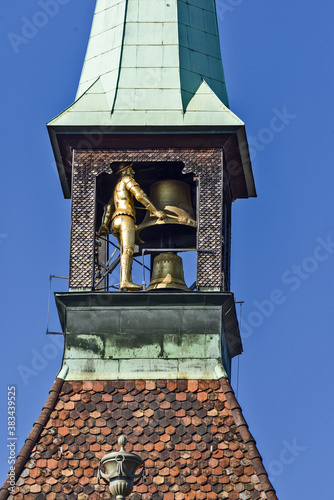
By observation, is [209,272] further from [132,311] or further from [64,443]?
[64,443]

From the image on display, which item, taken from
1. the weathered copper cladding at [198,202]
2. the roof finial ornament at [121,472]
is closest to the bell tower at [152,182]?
the weathered copper cladding at [198,202]

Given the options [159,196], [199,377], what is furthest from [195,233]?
[199,377]

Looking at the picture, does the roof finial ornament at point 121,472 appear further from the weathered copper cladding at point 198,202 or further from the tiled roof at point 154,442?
the weathered copper cladding at point 198,202

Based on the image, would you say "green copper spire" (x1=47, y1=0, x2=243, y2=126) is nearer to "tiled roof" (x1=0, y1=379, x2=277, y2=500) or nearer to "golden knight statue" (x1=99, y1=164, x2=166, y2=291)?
"golden knight statue" (x1=99, y1=164, x2=166, y2=291)

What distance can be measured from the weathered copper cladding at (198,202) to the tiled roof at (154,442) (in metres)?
2.57

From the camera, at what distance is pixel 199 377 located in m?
40.4

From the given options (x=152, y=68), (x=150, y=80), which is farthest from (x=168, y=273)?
(x=152, y=68)

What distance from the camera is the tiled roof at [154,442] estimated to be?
37969 millimetres

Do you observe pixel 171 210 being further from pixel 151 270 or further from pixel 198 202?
pixel 151 270

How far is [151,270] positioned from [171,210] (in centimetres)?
232

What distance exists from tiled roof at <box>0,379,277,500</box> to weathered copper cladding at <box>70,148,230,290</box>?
2.57 meters

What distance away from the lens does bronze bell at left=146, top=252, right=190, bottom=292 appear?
42.1 meters

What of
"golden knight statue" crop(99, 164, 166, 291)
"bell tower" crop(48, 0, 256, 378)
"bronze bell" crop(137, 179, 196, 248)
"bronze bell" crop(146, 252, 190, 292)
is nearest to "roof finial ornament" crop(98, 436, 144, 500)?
"bell tower" crop(48, 0, 256, 378)

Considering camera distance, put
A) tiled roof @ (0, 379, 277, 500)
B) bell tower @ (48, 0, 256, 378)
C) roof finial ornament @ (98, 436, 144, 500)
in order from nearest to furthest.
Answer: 1. roof finial ornament @ (98, 436, 144, 500)
2. tiled roof @ (0, 379, 277, 500)
3. bell tower @ (48, 0, 256, 378)
